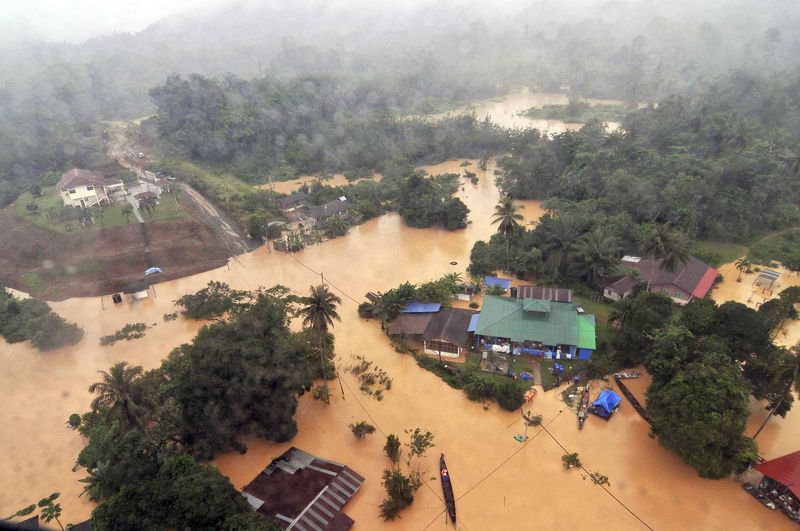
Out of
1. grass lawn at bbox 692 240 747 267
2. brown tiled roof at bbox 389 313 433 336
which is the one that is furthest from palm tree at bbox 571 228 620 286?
brown tiled roof at bbox 389 313 433 336

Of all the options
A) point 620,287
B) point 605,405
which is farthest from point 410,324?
point 620,287

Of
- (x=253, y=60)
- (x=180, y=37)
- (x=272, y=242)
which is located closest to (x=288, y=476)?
(x=272, y=242)

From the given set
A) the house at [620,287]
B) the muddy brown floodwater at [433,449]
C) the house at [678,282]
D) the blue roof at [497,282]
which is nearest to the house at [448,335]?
the muddy brown floodwater at [433,449]

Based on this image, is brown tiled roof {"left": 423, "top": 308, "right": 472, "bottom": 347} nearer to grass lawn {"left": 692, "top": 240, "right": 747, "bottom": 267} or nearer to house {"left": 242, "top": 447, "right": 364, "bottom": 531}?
house {"left": 242, "top": 447, "right": 364, "bottom": 531}

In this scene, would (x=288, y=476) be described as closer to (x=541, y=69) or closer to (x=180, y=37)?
(x=541, y=69)

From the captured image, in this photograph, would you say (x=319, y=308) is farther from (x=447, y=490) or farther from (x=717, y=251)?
(x=717, y=251)
